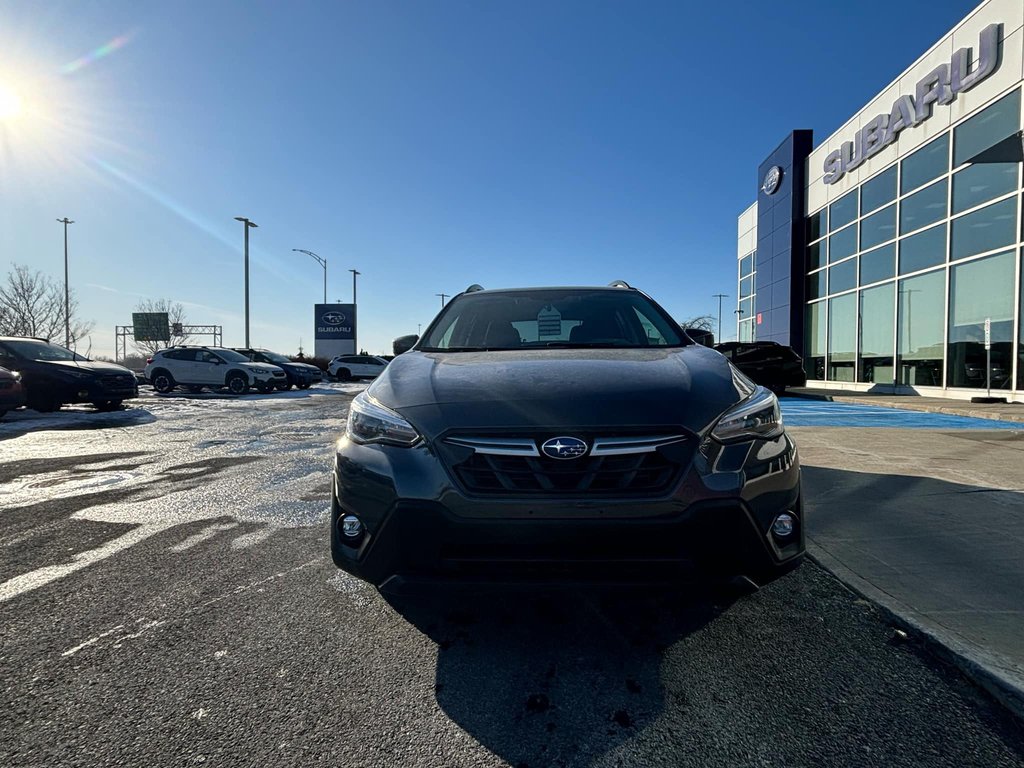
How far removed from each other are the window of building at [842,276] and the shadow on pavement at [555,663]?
66.0 ft

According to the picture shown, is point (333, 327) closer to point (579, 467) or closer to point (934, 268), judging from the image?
point (934, 268)

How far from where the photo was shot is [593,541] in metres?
1.82

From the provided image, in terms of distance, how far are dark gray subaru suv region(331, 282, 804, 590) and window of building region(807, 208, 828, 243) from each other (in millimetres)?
22415

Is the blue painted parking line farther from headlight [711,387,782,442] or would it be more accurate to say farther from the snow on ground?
the snow on ground

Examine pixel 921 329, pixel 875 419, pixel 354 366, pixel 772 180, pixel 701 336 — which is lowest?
pixel 875 419

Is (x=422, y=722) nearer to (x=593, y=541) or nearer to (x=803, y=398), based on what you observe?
(x=593, y=541)

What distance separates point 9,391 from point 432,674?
10.8 metres

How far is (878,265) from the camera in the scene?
56.3ft

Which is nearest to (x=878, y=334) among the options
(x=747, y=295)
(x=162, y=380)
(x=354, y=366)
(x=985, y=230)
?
(x=985, y=230)

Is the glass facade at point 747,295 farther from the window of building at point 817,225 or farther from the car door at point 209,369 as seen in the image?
the car door at point 209,369

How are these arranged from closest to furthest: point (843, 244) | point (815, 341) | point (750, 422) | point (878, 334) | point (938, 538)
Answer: point (750, 422)
point (938, 538)
point (878, 334)
point (843, 244)
point (815, 341)

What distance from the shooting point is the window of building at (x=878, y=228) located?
54.1 feet

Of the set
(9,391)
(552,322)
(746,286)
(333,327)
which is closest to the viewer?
(552,322)

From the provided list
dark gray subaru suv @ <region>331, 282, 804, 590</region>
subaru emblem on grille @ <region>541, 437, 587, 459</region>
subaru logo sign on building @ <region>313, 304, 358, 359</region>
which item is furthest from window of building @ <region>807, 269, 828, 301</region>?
subaru logo sign on building @ <region>313, 304, 358, 359</region>
